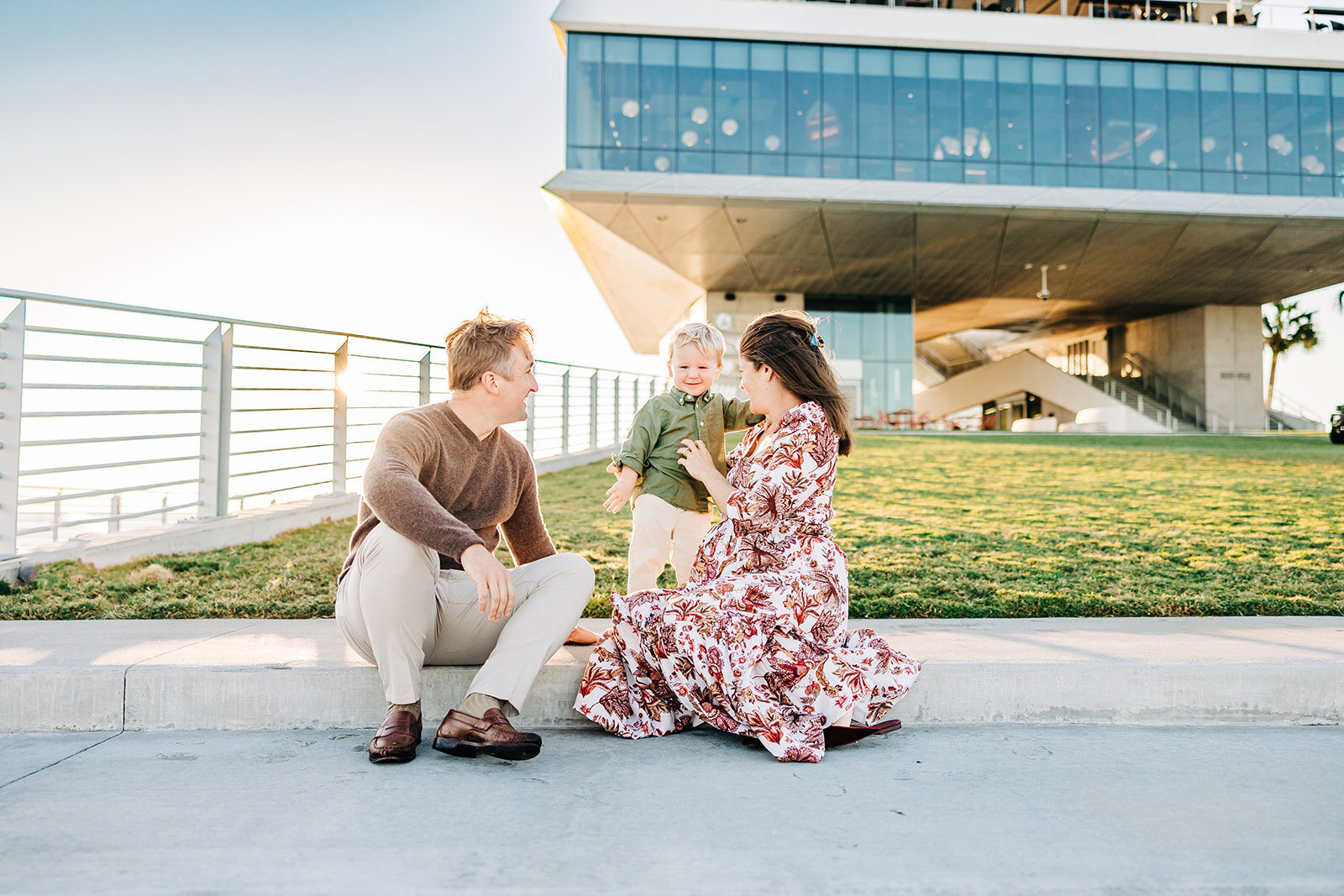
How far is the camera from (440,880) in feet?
6.33

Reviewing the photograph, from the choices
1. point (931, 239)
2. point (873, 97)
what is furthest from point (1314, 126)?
point (873, 97)

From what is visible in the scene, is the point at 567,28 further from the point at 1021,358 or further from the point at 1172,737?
the point at 1172,737

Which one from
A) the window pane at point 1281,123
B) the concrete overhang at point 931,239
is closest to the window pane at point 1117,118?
the concrete overhang at point 931,239

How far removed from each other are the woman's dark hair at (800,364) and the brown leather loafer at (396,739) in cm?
165

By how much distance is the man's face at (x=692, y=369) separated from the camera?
3994 millimetres

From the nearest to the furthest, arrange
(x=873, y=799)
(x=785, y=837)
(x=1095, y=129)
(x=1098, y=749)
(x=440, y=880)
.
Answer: (x=440, y=880) < (x=785, y=837) < (x=873, y=799) < (x=1098, y=749) < (x=1095, y=129)

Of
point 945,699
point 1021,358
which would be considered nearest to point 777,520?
point 945,699

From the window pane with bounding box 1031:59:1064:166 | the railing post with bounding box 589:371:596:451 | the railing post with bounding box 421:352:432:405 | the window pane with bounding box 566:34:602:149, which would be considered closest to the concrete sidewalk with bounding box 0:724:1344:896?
the railing post with bounding box 421:352:432:405

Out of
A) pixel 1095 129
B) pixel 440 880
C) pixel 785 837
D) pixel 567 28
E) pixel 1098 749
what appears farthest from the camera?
pixel 1095 129

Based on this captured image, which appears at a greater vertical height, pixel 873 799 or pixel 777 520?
pixel 777 520

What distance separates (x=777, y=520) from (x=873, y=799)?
972 mm

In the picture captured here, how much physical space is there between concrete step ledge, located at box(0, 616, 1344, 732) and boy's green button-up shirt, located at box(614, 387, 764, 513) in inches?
35.7

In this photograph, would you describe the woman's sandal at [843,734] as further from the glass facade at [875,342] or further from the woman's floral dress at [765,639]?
the glass facade at [875,342]

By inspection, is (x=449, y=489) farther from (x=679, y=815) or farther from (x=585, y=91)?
(x=585, y=91)
